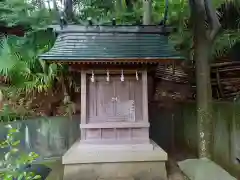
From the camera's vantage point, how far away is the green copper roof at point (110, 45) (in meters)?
4.23

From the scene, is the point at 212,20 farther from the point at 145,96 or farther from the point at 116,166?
the point at 116,166

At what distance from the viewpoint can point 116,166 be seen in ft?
14.2

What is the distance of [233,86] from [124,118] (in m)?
2.99

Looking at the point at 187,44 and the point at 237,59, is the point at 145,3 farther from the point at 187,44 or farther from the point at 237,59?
the point at 237,59

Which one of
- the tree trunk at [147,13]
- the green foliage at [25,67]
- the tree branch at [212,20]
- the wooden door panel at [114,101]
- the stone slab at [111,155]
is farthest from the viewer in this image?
the tree trunk at [147,13]

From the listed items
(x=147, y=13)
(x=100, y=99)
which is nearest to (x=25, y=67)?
(x=100, y=99)

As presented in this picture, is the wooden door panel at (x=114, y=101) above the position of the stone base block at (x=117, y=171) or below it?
above

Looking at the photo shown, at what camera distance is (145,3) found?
6301mm

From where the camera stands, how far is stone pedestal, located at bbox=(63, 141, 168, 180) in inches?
167

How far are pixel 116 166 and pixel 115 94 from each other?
141 cm

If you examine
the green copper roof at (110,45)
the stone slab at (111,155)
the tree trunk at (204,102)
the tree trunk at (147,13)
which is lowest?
the stone slab at (111,155)

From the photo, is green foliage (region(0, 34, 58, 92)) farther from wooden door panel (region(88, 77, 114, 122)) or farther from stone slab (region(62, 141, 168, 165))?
stone slab (region(62, 141, 168, 165))

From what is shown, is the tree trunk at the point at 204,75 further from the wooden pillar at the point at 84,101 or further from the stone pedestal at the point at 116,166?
the wooden pillar at the point at 84,101

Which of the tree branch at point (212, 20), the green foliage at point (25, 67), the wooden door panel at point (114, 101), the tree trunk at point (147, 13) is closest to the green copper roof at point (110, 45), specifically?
the wooden door panel at point (114, 101)
